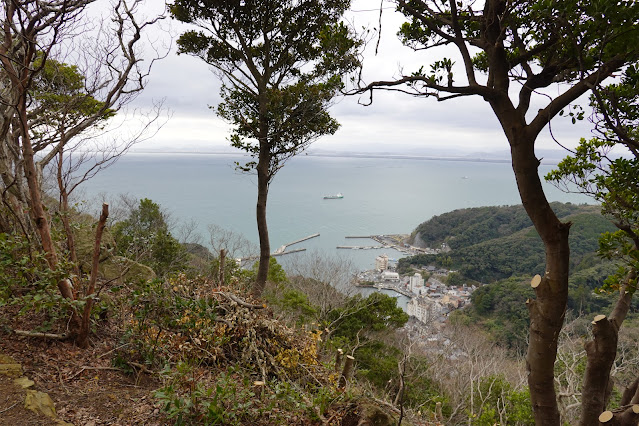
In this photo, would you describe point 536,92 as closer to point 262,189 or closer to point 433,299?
point 262,189

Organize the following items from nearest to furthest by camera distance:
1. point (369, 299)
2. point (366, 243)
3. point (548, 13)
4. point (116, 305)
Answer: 1. point (548, 13)
2. point (116, 305)
3. point (369, 299)
4. point (366, 243)

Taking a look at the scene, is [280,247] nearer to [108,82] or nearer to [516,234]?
[516,234]

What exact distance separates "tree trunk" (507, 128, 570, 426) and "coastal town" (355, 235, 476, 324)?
11403 mm

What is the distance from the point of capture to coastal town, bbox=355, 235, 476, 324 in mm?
15691

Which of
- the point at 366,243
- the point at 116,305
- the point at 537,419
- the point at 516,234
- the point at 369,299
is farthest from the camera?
the point at 366,243

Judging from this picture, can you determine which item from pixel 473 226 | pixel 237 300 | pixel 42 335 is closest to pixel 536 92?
pixel 237 300

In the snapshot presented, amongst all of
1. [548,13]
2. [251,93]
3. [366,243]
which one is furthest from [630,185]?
[366,243]

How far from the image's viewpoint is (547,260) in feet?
7.97

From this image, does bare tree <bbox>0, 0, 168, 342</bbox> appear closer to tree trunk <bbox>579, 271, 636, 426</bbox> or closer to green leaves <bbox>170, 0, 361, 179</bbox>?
green leaves <bbox>170, 0, 361, 179</bbox>

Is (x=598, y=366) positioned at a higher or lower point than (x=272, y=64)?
lower

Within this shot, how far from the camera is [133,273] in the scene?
5.27 m

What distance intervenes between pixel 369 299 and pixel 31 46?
28.2 feet

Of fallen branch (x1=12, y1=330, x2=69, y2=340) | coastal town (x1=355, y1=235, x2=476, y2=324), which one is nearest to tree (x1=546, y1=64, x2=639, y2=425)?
fallen branch (x1=12, y1=330, x2=69, y2=340)

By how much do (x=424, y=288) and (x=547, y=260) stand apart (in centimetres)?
1820
